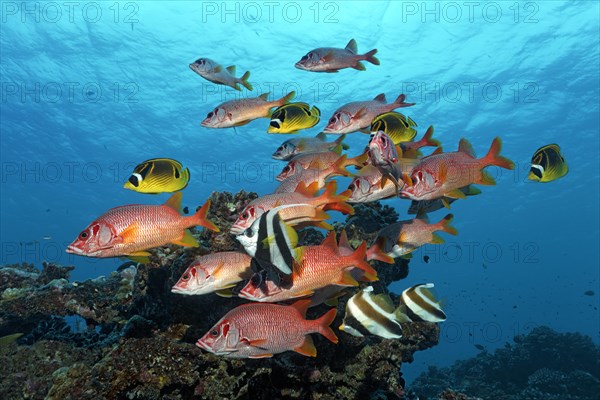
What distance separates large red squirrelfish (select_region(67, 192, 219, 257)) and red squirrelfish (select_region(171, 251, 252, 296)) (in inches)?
11.1

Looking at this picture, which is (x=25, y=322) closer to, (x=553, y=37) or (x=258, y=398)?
(x=258, y=398)

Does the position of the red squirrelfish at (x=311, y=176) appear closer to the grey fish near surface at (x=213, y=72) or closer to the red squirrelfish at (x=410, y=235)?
the red squirrelfish at (x=410, y=235)

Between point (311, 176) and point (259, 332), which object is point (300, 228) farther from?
point (259, 332)

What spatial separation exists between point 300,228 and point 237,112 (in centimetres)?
218

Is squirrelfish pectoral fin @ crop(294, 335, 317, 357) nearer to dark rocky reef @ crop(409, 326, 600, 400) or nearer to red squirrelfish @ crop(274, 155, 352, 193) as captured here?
red squirrelfish @ crop(274, 155, 352, 193)

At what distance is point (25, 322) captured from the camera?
877 cm

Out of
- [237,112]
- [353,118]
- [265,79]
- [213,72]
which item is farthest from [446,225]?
[265,79]

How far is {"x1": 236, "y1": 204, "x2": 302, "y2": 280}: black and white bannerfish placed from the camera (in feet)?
10.4

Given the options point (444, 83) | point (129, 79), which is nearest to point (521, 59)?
point (444, 83)

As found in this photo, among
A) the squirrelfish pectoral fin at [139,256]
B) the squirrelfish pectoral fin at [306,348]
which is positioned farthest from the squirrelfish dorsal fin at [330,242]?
the squirrelfish pectoral fin at [139,256]

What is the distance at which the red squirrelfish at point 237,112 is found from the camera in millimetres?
5590

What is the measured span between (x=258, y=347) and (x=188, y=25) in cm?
2736

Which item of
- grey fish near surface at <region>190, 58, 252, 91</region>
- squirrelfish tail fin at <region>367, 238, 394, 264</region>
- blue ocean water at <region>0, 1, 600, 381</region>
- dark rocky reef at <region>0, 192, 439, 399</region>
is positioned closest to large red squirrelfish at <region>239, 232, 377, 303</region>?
squirrelfish tail fin at <region>367, 238, 394, 264</region>

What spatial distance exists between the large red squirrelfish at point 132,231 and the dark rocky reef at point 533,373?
17.4 metres
